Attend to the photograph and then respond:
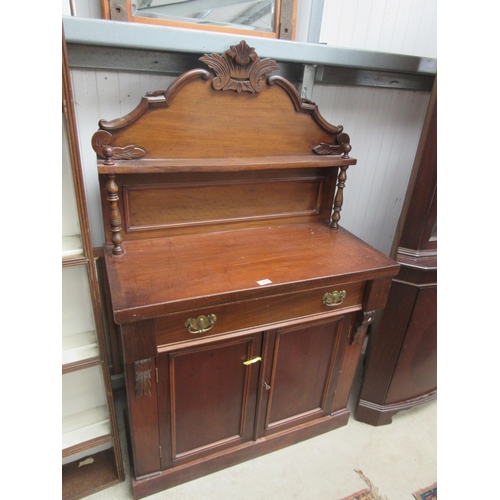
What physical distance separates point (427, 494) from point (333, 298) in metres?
0.97

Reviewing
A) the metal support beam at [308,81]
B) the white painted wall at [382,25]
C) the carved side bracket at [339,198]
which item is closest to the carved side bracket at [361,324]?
the carved side bracket at [339,198]

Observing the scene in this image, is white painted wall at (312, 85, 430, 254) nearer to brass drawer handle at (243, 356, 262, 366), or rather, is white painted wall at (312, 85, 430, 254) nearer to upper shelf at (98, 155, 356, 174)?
upper shelf at (98, 155, 356, 174)

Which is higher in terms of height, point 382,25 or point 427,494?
point 382,25

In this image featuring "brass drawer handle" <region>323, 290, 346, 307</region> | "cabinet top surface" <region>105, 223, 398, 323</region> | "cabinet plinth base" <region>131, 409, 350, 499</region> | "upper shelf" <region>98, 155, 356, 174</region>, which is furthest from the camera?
"cabinet plinth base" <region>131, 409, 350, 499</region>

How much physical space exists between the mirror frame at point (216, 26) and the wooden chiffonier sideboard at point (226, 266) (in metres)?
0.18

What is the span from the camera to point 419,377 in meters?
1.69

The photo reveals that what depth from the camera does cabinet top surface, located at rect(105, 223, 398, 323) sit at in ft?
3.31

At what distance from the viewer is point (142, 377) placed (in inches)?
43.8

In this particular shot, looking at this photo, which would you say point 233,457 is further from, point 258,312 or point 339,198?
point 339,198

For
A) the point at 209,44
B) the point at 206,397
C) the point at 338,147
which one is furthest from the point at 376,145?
the point at 206,397

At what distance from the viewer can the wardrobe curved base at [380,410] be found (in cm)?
171

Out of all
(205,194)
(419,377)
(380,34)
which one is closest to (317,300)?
(205,194)

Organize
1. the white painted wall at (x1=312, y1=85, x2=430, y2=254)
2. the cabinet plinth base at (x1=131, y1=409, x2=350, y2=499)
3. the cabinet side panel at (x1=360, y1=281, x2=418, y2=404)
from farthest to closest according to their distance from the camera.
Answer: the white painted wall at (x1=312, y1=85, x2=430, y2=254)
the cabinet side panel at (x1=360, y1=281, x2=418, y2=404)
the cabinet plinth base at (x1=131, y1=409, x2=350, y2=499)

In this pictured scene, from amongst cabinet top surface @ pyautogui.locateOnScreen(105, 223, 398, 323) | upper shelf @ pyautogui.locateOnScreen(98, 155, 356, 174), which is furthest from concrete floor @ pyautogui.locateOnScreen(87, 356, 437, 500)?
upper shelf @ pyautogui.locateOnScreen(98, 155, 356, 174)
